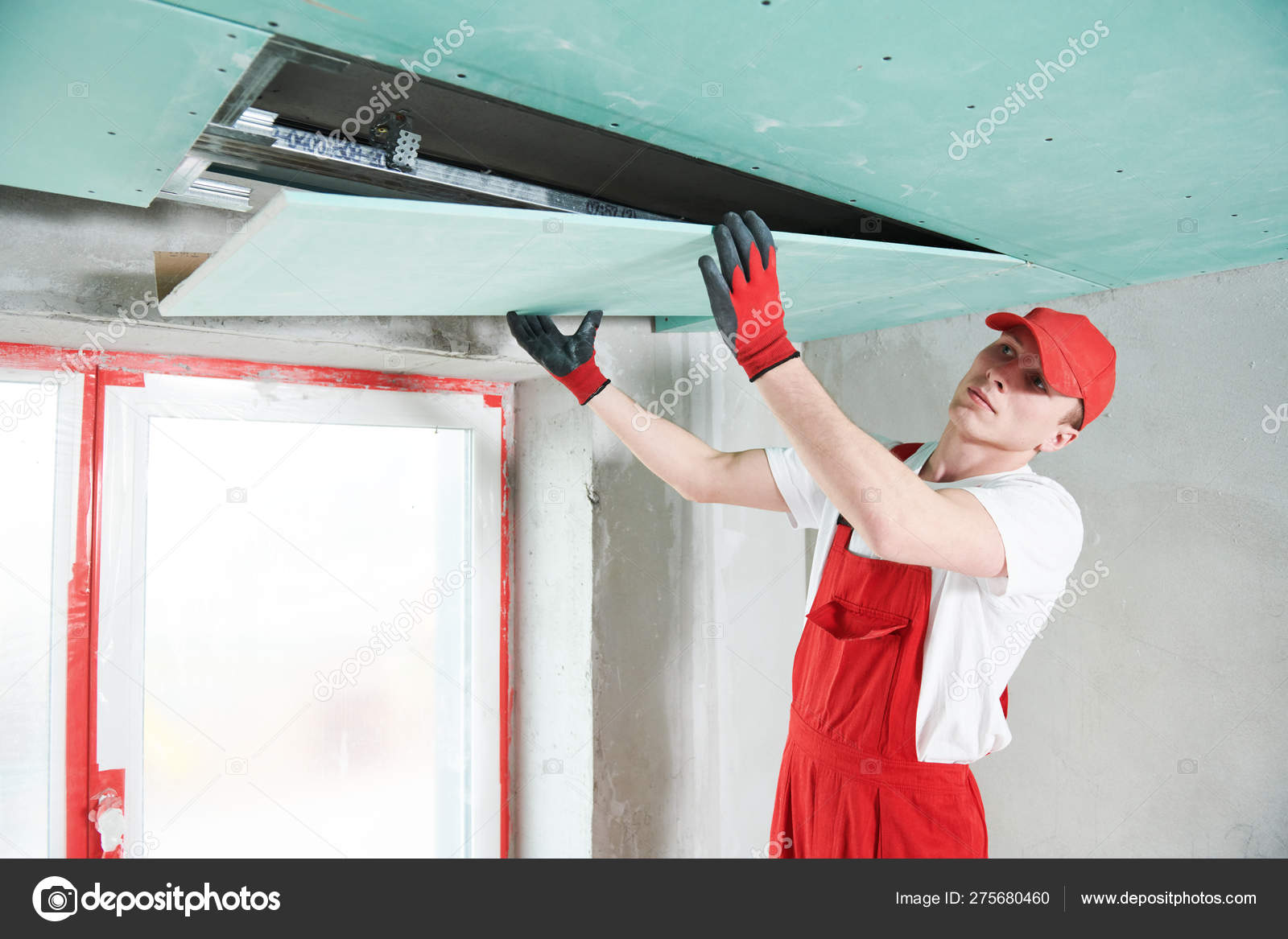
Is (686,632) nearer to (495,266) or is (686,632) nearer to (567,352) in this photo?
(567,352)

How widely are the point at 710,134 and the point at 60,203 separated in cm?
109

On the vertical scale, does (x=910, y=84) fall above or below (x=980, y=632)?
above

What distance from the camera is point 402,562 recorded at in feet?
6.82

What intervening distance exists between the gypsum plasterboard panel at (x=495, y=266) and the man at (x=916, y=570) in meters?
0.14

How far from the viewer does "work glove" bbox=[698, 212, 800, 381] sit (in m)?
1.16

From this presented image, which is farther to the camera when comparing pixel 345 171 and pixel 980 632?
pixel 980 632

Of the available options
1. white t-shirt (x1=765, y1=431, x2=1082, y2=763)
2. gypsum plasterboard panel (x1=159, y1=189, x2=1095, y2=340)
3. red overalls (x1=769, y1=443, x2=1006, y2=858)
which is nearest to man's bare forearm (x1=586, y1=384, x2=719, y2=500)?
gypsum plasterboard panel (x1=159, y1=189, x2=1095, y2=340)

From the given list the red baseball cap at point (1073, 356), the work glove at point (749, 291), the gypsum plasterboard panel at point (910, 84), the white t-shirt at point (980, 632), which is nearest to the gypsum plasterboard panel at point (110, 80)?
the gypsum plasterboard panel at point (910, 84)

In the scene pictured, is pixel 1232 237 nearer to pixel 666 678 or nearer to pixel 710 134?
pixel 710 134

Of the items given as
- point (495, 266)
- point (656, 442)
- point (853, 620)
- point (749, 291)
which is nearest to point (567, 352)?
point (656, 442)
